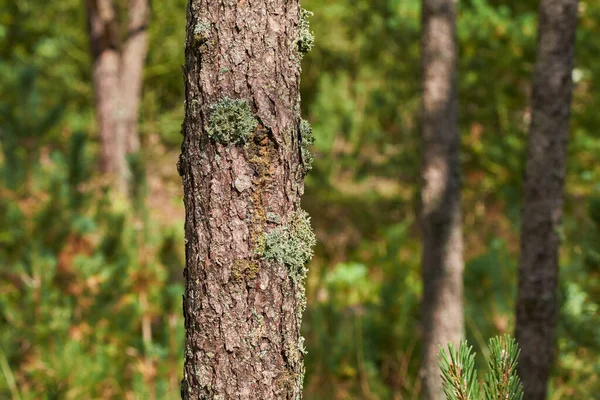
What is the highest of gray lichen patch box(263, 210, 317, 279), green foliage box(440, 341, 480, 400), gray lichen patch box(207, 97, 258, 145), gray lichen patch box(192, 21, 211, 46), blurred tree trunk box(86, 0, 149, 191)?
blurred tree trunk box(86, 0, 149, 191)

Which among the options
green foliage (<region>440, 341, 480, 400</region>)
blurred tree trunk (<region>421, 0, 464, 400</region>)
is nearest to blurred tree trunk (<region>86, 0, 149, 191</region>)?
blurred tree trunk (<region>421, 0, 464, 400</region>)

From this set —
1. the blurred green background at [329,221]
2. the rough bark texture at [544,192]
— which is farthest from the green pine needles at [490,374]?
the blurred green background at [329,221]

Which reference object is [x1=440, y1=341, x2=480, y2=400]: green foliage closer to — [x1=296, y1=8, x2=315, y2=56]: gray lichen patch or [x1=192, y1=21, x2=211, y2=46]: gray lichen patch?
[x1=296, y1=8, x2=315, y2=56]: gray lichen patch

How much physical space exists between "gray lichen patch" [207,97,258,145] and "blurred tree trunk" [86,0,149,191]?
5729 mm

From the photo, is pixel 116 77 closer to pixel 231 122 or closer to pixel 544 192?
pixel 544 192

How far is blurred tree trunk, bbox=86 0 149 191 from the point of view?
7055 mm

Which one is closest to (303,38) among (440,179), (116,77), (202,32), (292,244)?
(202,32)

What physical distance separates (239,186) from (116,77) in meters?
6.24

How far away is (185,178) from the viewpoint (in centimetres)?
162

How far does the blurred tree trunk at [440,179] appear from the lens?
3.36 m

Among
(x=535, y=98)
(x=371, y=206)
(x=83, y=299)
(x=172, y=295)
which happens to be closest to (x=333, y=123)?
(x=371, y=206)

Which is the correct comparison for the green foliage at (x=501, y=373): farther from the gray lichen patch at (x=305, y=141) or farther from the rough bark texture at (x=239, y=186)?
the gray lichen patch at (x=305, y=141)

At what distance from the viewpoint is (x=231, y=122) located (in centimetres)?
153

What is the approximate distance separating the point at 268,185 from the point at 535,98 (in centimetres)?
163
